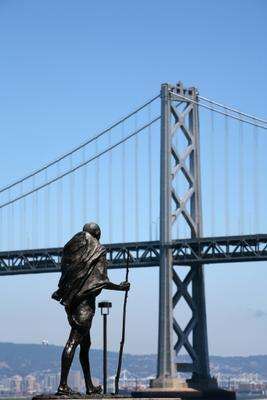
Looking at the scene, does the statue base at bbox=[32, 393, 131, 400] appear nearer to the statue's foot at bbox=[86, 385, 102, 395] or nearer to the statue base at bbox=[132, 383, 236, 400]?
the statue's foot at bbox=[86, 385, 102, 395]

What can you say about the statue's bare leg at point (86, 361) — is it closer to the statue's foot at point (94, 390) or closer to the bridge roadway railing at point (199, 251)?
the statue's foot at point (94, 390)

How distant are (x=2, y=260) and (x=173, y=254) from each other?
14.0m

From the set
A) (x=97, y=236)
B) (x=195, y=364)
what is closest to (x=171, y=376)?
(x=195, y=364)

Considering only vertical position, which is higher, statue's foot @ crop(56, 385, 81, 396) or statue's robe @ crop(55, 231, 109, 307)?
statue's robe @ crop(55, 231, 109, 307)

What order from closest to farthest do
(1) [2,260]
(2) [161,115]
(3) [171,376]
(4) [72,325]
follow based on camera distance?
1. (4) [72,325]
2. (3) [171,376]
3. (2) [161,115]
4. (1) [2,260]

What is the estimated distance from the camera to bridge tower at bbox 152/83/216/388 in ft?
286

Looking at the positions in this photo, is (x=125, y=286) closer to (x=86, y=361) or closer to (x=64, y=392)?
(x=86, y=361)

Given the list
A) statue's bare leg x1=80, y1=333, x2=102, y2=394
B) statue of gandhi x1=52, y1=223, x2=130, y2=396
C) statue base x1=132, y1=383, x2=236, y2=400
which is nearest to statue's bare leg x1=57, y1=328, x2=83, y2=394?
statue of gandhi x1=52, y1=223, x2=130, y2=396

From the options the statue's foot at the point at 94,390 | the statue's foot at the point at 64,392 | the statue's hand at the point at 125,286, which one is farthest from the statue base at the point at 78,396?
the statue's hand at the point at 125,286

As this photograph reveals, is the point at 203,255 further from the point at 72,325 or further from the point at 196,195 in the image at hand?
the point at 72,325

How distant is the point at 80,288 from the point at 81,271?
205 millimetres

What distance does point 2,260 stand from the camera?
100562 millimetres

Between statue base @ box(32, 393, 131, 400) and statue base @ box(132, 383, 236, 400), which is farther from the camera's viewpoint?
statue base @ box(132, 383, 236, 400)

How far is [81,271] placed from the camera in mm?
20453
